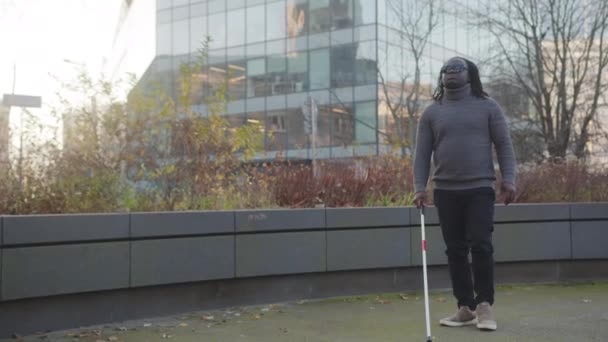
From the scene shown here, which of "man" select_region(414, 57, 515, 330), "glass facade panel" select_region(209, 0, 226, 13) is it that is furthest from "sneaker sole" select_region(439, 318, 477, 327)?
"glass facade panel" select_region(209, 0, 226, 13)

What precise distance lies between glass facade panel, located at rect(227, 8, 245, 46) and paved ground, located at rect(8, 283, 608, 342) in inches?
1385

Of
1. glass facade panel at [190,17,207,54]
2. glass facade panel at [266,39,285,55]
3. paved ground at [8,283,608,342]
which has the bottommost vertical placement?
paved ground at [8,283,608,342]

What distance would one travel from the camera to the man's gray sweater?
204 inches

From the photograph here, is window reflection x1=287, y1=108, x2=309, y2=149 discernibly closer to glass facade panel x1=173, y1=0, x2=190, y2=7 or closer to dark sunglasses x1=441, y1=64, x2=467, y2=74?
glass facade panel x1=173, y1=0, x2=190, y2=7

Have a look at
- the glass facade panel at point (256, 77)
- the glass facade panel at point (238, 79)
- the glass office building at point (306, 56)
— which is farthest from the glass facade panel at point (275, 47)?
the glass facade panel at point (238, 79)

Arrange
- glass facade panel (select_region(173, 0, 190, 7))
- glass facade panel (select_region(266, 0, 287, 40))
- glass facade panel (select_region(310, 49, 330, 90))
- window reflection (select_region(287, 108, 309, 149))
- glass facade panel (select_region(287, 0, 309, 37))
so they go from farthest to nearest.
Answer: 1. glass facade panel (select_region(173, 0, 190, 7))
2. glass facade panel (select_region(266, 0, 287, 40))
3. window reflection (select_region(287, 108, 309, 149))
4. glass facade panel (select_region(287, 0, 309, 37))
5. glass facade panel (select_region(310, 49, 330, 90))

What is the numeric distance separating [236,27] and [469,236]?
3747 centimetres

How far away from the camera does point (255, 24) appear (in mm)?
40281

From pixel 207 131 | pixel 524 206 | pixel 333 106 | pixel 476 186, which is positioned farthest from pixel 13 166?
pixel 333 106

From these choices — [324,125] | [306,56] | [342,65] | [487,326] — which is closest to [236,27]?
[306,56]

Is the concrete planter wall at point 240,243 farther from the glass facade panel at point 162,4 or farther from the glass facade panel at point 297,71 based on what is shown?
the glass facade panel at point 162,4

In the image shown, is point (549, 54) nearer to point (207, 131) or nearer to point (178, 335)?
point (207, 131)

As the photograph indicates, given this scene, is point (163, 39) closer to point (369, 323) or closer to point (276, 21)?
point (276, 21)

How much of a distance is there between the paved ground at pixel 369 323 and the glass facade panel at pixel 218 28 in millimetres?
35990
